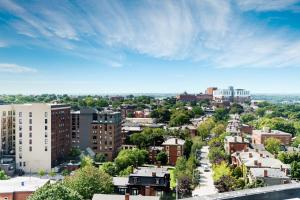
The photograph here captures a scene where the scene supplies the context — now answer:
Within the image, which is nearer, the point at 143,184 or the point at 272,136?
the point at 143,184

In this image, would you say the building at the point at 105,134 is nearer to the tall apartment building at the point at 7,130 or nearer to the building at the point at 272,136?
the tall apartment building at the point at 7,130

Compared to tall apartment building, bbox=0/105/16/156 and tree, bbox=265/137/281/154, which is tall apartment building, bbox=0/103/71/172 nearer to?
tall apartment building, bbox=0/105/16/156

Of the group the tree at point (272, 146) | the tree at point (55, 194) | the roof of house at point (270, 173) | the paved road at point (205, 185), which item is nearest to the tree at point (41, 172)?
the paved road at point (205, 185)

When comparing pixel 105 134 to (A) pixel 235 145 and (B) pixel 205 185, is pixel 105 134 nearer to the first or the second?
(A) pixel 235 145

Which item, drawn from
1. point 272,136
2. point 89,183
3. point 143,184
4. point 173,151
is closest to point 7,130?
point 173,151

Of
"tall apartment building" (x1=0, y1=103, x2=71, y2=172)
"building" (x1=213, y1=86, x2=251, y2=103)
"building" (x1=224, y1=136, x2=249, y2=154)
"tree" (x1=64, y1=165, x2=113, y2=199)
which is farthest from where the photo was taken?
"building" (x1=213, y1=86, x2=251, y2=103)

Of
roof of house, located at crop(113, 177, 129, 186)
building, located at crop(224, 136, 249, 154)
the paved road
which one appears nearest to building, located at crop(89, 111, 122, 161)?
the paved road
